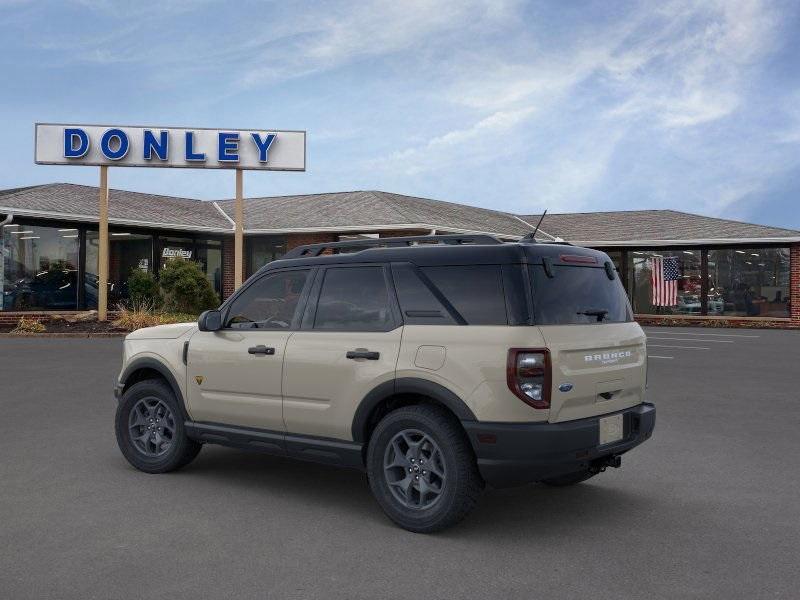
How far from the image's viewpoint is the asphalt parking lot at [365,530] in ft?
13.6

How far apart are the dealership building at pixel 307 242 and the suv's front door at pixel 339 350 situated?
21211 mm

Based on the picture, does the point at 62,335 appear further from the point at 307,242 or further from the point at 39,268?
the point at 307,242

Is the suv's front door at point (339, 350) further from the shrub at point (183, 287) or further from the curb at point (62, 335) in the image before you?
the shrub at point (183, 287)

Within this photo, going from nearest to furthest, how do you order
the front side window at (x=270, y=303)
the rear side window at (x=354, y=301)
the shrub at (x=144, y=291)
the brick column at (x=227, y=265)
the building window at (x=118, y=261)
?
the rear side window at (x=354, y=301) → the front side window at (x=270, y=303) → the shrub at (x=144, y=291) → the building window at (x=118, y=261) → the brick column at (x=227, y=265)

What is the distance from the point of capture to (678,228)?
33438mm

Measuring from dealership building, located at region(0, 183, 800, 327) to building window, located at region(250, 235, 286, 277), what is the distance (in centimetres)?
5

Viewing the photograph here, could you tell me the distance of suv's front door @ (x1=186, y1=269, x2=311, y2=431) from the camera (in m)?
5.88

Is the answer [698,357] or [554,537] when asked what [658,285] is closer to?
[698,357]

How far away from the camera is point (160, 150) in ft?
82.2

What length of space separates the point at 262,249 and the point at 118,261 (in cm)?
546

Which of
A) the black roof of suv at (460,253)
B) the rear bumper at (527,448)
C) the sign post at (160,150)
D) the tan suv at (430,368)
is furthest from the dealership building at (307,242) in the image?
the rear bumper at (527,448)

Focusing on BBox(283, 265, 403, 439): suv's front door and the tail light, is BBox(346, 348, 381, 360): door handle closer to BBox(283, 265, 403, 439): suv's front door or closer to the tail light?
BBox(283, 265, 403, 439): suv's front door

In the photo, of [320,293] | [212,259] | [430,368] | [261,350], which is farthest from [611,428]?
[212,259]

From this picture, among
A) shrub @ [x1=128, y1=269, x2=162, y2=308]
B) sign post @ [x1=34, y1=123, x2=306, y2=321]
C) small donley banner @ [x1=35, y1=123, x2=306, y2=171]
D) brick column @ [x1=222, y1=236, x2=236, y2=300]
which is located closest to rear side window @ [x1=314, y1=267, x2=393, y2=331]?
sign post @ [x1=34, y1=123, x2=306, y2=321]
